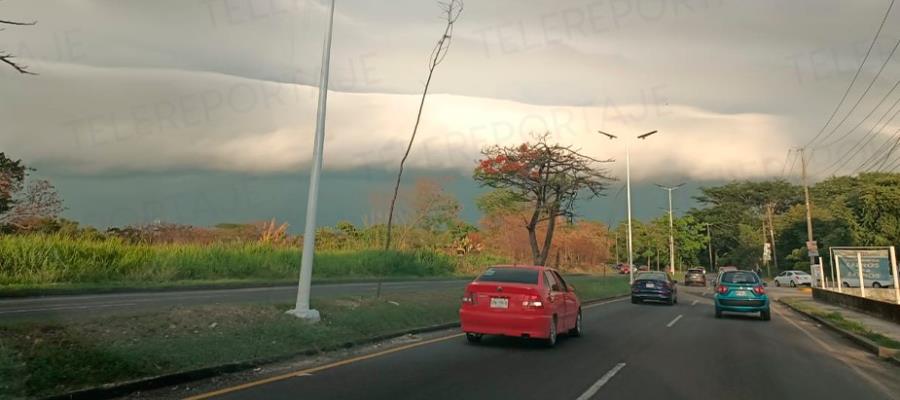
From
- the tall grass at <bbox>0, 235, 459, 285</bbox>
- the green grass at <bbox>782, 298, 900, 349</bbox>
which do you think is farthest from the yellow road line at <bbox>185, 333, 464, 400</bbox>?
the green grass at <bbox>782, 298, 900, 349</bbox>

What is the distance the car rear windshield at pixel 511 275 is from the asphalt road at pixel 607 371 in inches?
49.1

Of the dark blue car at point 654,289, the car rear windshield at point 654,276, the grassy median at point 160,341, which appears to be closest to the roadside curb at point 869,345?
the dark blue car at point 654,289

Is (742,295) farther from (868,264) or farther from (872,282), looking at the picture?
(872,282)

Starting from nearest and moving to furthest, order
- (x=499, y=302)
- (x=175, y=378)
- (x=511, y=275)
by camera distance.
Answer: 1. (x=175, y=378)
2. (x=499, y=302)
3. (x=511, y=275)

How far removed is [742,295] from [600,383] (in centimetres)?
1340

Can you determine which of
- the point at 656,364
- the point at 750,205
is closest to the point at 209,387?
the point at 656,364

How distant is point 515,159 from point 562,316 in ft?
47.4

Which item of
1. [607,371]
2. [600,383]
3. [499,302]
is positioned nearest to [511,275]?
[499,302]

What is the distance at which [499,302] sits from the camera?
38.6 feet

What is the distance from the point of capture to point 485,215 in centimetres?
7312

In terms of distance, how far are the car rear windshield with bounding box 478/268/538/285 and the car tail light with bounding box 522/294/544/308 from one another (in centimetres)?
44

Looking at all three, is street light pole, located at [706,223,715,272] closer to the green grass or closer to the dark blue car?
the dark blue car

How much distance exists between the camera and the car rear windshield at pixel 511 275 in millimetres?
12172

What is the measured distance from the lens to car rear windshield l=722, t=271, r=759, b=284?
65.5ft
